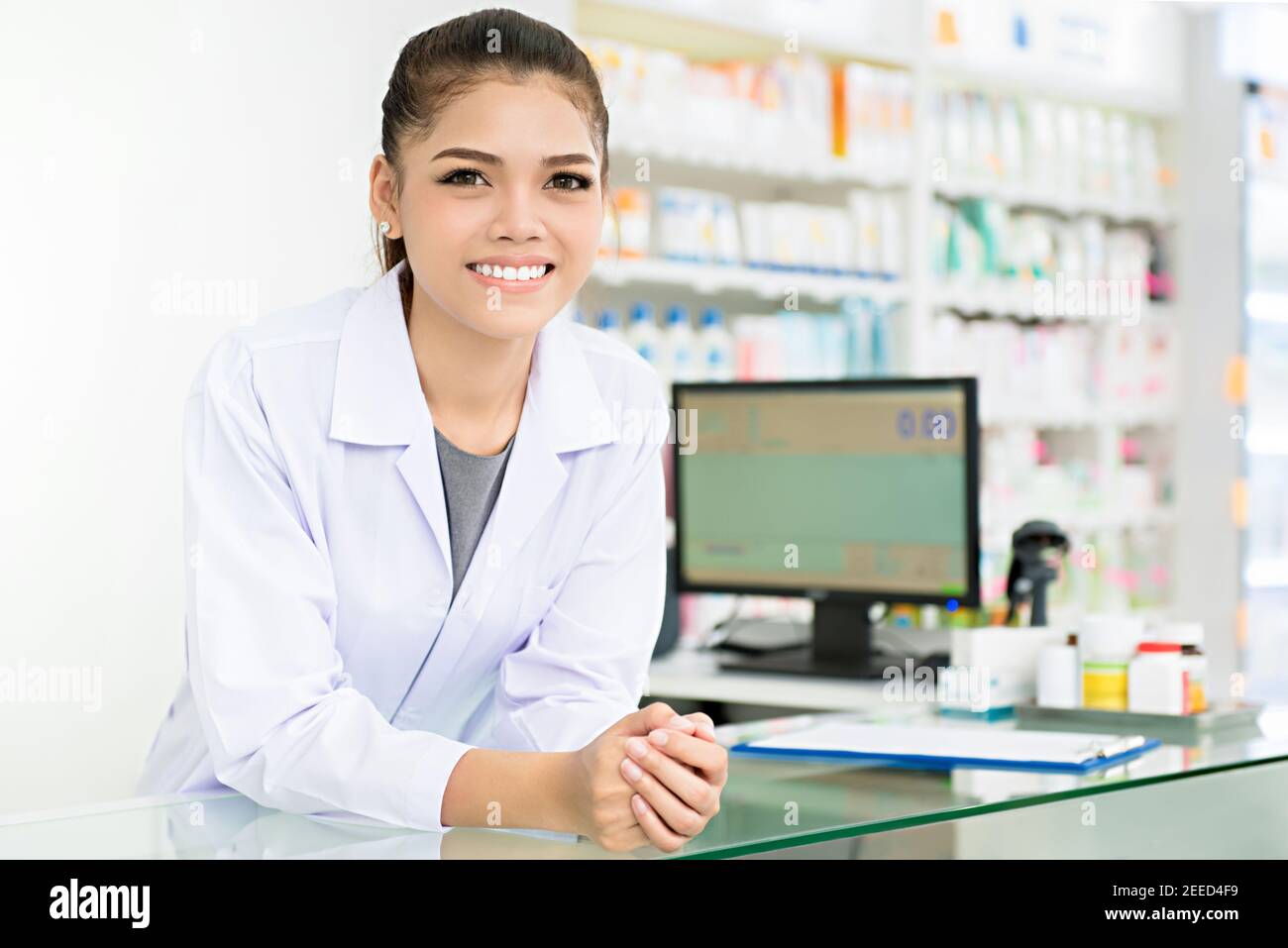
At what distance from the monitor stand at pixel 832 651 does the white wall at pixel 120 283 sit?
1113 millimetres

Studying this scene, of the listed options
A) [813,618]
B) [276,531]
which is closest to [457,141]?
[276,531]

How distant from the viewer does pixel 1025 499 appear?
448 centimetres

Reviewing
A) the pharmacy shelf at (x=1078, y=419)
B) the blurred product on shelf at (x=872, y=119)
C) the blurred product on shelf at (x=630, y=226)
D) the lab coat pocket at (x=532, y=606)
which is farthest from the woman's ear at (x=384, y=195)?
the pharmacy shelf at (x=1078, y=419)

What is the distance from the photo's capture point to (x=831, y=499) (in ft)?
9.20

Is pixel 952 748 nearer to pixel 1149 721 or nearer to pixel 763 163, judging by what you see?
pixel 1149 721

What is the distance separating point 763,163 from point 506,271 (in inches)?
96.6

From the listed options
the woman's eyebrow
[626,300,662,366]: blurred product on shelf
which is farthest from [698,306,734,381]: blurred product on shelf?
the woman's eyebrow

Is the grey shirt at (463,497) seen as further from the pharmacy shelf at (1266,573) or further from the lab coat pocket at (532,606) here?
the pharmacy shelf at (1266,573)

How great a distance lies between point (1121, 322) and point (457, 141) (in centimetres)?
389

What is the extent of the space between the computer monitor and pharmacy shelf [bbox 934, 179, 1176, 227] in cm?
158

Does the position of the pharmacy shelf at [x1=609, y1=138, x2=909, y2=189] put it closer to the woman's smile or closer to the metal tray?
the metal tray

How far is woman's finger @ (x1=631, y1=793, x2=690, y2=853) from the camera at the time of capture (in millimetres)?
1095

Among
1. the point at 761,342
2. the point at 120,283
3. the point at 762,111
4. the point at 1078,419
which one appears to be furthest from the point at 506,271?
the point at 1078,419
